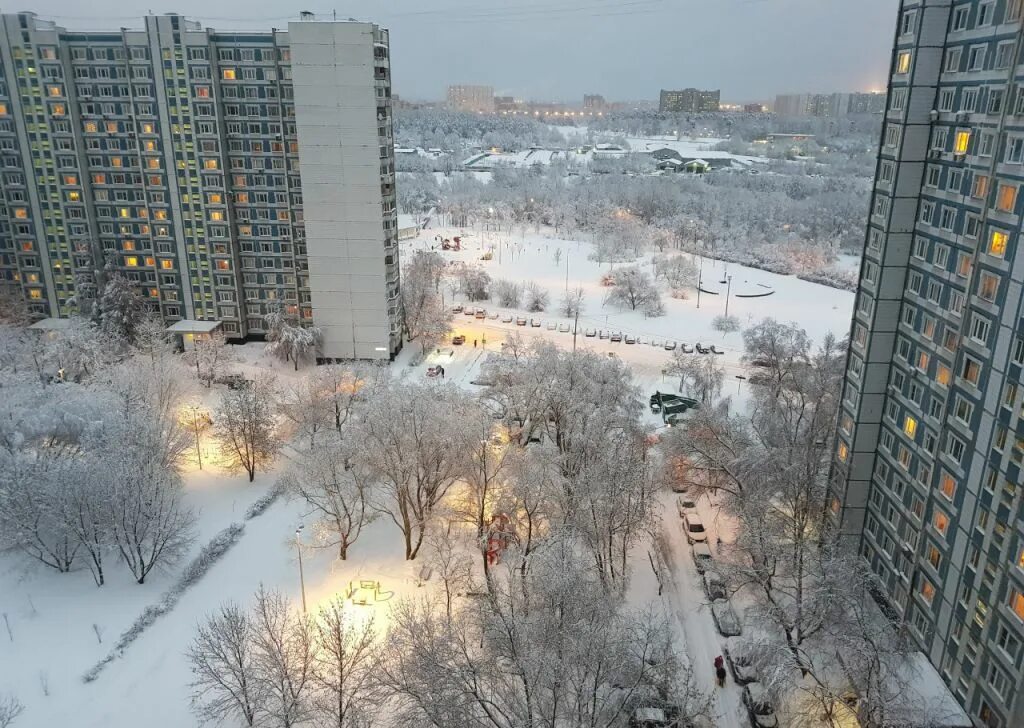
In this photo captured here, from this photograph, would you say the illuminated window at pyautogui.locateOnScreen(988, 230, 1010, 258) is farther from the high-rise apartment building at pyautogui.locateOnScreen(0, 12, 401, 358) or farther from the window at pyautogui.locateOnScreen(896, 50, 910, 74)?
the high-rise apartment building at pyautogui.locateOnScreen(0, 12, 401, 358)

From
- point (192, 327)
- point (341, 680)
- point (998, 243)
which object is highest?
point (998, 243)

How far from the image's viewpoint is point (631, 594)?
3262 cm

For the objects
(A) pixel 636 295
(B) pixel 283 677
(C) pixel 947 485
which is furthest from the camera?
(A) pixel 636 295

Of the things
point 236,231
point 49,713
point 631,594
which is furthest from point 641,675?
point 236,231

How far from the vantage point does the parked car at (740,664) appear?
27453mm

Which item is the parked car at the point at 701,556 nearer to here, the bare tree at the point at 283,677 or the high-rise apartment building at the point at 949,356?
the high-rise apartment building at the point at 949,356

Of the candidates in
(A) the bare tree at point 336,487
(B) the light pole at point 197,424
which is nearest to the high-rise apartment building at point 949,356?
(A) the bare tree at point 336,487

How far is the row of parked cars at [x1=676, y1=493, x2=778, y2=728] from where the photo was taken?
85.6 feet

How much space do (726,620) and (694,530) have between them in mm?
6550

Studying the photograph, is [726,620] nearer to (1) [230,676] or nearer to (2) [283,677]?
(2) [283,677]

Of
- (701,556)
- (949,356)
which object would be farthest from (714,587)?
(949,356)

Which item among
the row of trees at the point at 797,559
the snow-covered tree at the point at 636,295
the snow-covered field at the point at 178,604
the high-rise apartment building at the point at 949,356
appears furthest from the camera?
the snow-covered tree at the point at 636,295

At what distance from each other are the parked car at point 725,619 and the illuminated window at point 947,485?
951cm

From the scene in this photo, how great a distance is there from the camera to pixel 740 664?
2808 centimetres
